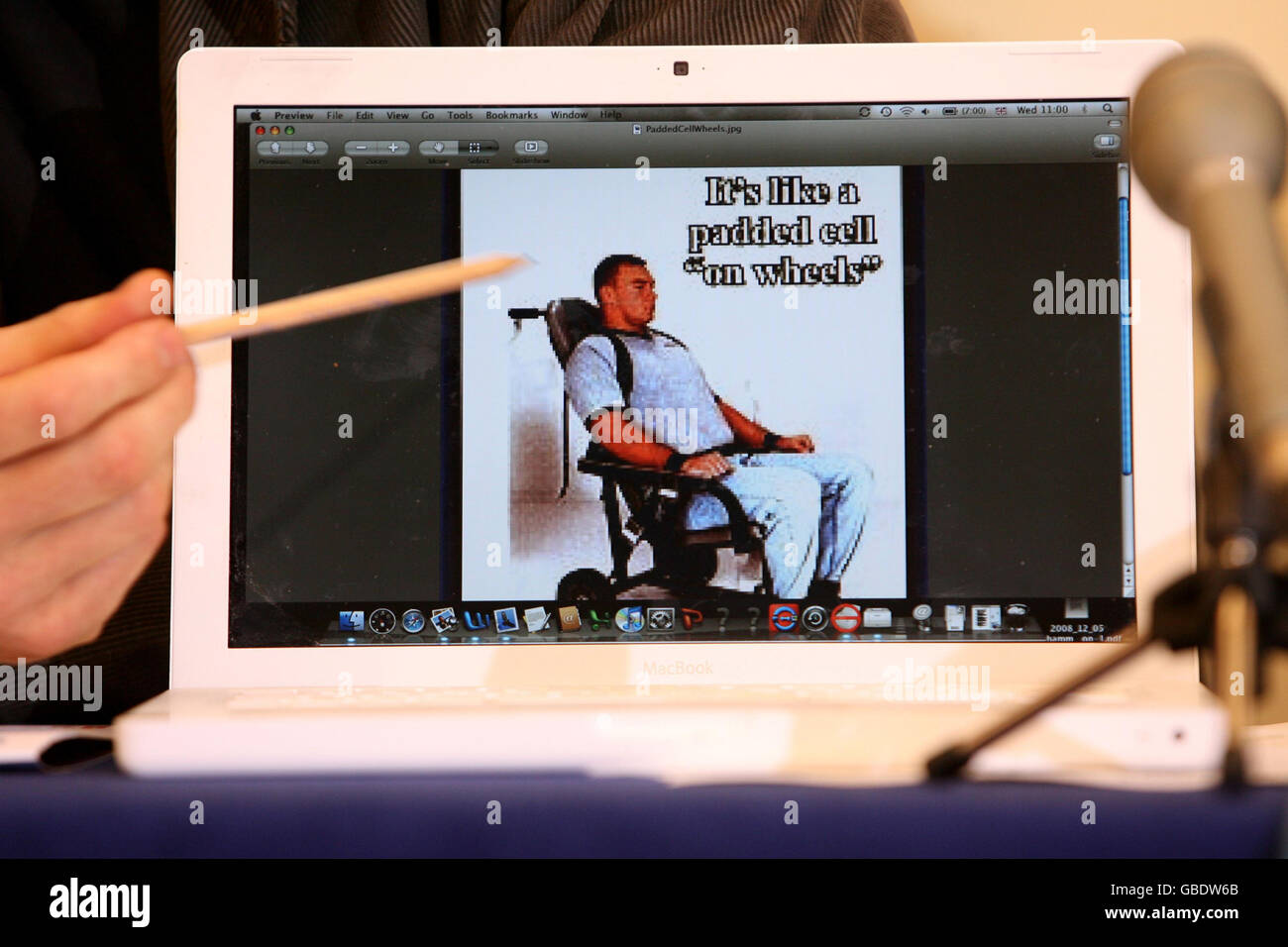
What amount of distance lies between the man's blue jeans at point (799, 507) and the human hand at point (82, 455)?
0.30m

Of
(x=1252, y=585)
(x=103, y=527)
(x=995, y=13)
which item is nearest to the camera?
(x=1252, y=585)

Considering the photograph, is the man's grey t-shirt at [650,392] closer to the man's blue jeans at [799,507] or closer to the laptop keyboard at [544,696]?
the man's blue jeans at [799,507]

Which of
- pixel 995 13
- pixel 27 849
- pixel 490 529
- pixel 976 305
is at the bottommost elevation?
pixel 27 849

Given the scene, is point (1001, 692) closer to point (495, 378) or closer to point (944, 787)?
point (944, 787)

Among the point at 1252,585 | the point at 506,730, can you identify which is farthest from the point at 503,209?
the point at 1252,585

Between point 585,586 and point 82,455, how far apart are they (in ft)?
0.90

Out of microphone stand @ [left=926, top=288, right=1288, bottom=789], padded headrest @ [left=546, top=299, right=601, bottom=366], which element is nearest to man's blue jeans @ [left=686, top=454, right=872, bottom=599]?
padded headrest @ [left=546, top=299, right=601, bottom=366]

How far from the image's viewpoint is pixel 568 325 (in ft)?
2.09

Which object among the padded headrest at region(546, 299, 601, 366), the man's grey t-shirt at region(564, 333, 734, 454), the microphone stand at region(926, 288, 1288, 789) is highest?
the padded headrest at region(546, 299, 601, 366)

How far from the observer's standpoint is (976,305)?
635 mm

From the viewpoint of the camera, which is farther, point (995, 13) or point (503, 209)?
point (995, 13)

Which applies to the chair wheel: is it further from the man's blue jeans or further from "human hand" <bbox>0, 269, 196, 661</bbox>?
"human hand" <bbox>0, 269, 196, 661</bbox>

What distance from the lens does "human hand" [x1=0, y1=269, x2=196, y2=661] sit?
48cm

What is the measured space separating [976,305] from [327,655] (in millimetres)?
434
